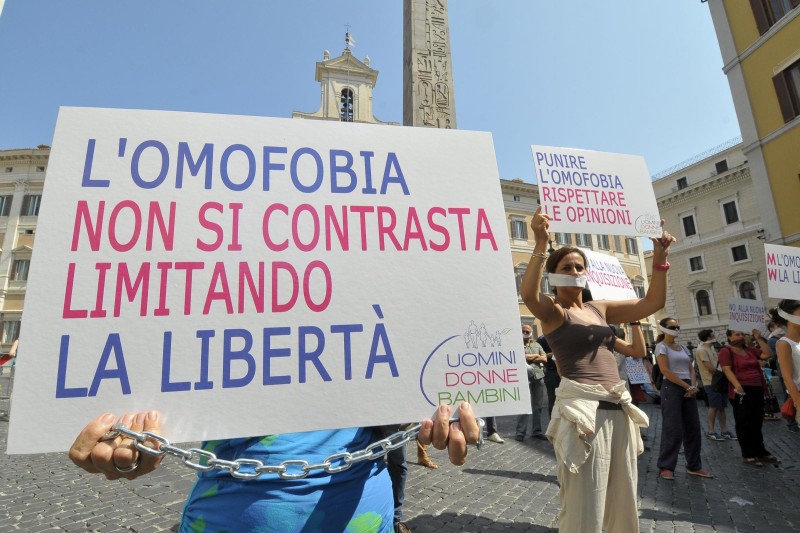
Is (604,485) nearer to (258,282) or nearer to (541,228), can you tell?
(541,228)

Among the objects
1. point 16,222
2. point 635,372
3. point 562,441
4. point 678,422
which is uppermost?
point 16,222

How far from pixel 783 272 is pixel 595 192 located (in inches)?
130

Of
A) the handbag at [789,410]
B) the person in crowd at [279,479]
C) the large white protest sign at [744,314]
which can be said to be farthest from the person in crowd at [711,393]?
the person in crowd at [279,479]

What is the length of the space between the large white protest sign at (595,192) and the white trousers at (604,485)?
1.64 m

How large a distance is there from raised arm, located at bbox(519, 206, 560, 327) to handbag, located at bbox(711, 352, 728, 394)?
531cm

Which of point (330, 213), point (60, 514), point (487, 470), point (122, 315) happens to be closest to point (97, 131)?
point (122, 315)

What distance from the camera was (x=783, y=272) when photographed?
16.6 ft

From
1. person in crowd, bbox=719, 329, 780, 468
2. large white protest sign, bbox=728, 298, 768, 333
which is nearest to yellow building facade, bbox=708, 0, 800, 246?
large white protest sign, bbox=728, 298, 768, 333

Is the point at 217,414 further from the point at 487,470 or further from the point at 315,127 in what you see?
the point at 487,470

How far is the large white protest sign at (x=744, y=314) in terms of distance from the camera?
844 centimetres

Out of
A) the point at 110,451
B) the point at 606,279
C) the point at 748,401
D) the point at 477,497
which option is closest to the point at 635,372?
the point at 748,401

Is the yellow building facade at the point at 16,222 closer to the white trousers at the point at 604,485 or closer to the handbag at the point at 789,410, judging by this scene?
the white trousers at the point at 604,485

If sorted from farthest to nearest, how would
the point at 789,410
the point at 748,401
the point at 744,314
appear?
the point at 744,314, the point at 748,401, the point at 789,410

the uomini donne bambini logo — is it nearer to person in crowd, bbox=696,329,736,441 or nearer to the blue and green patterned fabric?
the blue and green patterned fabric
